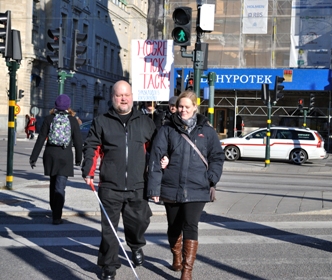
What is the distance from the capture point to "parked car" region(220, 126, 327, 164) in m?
24.8

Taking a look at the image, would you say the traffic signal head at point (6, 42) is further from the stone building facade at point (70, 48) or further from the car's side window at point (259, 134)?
the stone building facade at point (70, 48)

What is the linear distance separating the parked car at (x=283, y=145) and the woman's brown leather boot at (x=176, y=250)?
1822cm

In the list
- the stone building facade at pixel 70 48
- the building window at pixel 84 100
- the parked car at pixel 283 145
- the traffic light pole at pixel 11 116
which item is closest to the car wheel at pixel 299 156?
the parked car at pixel 283 145

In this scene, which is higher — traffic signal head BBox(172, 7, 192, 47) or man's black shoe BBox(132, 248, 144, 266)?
traffic signal head BBox(172, 7, 192, 47)

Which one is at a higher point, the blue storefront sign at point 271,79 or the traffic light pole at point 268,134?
the blue storefront sign at point 271,79

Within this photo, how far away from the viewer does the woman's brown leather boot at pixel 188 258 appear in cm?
586

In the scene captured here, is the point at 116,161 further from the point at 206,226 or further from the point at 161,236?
the point at 206,226

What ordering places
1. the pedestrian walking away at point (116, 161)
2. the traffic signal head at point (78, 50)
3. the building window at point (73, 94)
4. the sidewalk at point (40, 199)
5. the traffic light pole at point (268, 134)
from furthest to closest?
the building window at point (73, 94) < the traffic light pole at point (268, 134) < the traffic signal head at point (78, 50) < the sidewalk at point (40, 199) < the pedestrian walking away at point (116, 161)

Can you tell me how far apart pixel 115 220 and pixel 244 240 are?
2.44m

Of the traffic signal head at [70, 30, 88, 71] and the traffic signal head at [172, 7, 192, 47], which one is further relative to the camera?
the traffic signal head at [70, 30, 88, 71]

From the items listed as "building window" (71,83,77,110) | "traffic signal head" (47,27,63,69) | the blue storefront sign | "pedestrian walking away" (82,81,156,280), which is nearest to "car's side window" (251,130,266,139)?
the blue storefront sign

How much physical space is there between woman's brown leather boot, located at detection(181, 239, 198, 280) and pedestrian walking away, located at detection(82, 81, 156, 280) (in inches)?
26.3

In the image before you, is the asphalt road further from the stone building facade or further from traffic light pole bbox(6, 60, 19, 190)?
the stone building facade

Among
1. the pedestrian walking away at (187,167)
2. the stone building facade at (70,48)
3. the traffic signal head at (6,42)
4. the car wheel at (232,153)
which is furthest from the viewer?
the stone building facade at (70,48)
